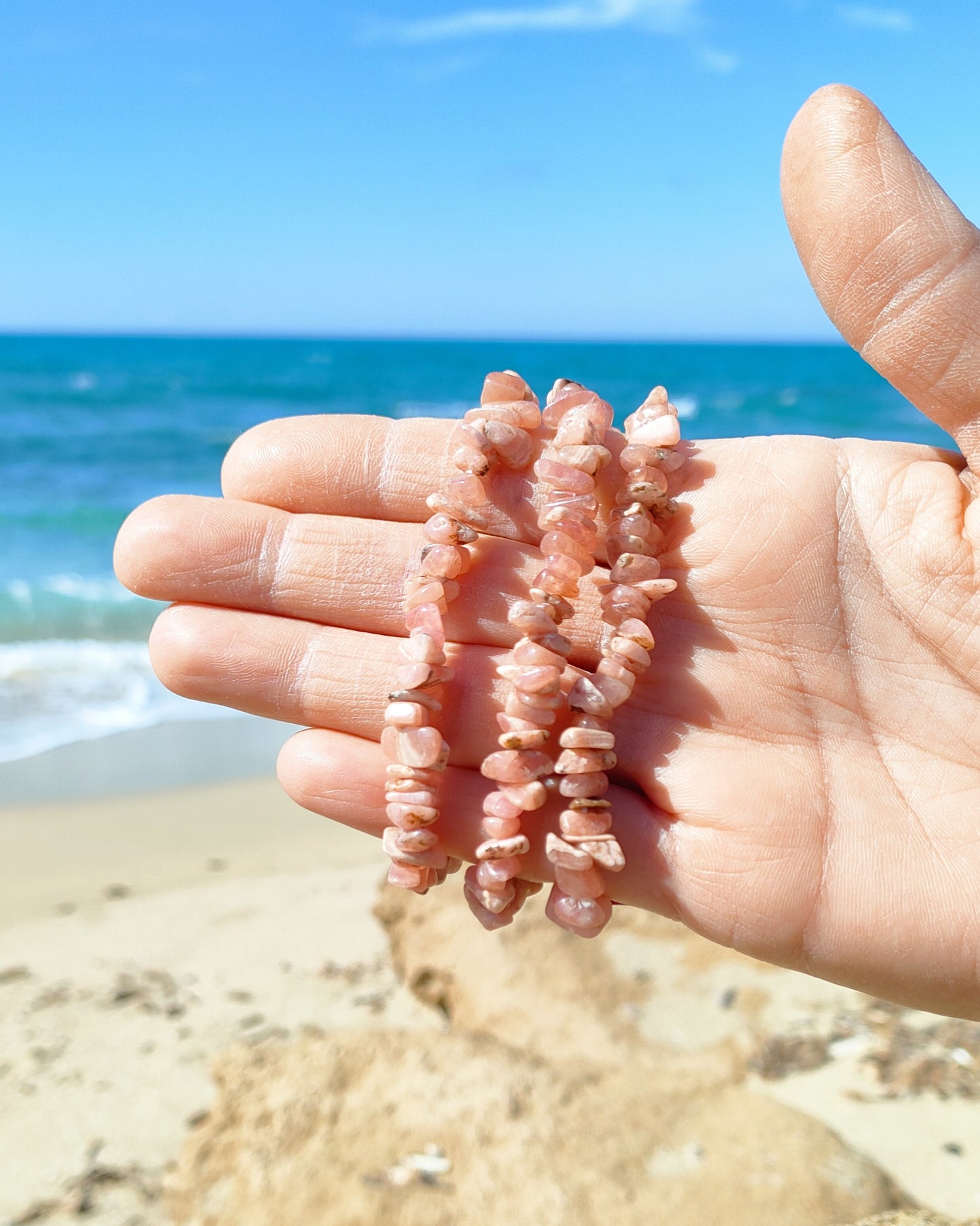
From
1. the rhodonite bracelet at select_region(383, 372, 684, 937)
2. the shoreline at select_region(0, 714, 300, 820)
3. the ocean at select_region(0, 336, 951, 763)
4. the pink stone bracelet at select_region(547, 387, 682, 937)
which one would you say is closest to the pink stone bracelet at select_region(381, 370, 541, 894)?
the rhodonite bracelet at select_region(383, 372, 684, 937)

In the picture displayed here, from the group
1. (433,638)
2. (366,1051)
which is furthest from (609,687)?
(366,1051)

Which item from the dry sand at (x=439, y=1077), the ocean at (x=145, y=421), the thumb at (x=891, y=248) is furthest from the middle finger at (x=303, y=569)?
the ocean at (x=145, y=421)

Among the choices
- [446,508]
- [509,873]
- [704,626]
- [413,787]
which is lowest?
[509,873]

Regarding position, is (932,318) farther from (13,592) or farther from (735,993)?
(13,592)

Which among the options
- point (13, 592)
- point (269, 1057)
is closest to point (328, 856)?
point (269, 1057)

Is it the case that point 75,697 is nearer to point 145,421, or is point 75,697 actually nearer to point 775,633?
point 775,633

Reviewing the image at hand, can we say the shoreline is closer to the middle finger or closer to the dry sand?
the dry sand

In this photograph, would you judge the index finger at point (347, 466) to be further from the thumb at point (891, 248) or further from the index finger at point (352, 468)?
the thumb at point (891, 248)
